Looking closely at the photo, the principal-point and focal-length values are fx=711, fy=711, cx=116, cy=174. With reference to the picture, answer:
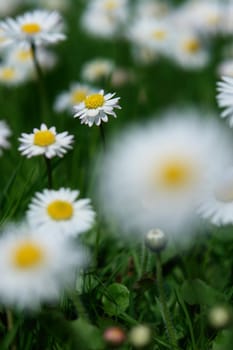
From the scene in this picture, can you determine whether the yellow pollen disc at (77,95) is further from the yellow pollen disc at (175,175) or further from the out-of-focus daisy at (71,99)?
the yellow pollen disc at (175,175)

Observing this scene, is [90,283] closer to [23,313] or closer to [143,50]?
[23,313]

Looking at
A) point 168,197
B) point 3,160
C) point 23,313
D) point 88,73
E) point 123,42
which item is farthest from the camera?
point 123,42

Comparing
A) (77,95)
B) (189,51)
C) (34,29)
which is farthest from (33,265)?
(189,51)

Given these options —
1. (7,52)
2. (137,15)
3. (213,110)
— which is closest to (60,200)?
(213,110)

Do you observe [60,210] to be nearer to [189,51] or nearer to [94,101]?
[94,101]

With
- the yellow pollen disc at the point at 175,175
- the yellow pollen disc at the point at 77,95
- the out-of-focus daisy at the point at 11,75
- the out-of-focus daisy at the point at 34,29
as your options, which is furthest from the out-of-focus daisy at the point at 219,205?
the out-of-focus daisy at the point at 11,75

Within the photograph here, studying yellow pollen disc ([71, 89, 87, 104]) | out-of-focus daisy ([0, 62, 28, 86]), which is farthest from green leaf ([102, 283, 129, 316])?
out-of-focus daisy ([0, 62, 28, 86])
